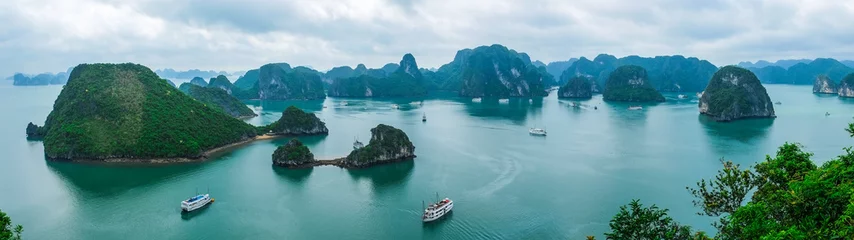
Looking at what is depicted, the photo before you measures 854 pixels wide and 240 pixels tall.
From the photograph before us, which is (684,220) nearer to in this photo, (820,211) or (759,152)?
(820,211)

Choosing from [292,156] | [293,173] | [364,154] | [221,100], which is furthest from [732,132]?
[221,100]

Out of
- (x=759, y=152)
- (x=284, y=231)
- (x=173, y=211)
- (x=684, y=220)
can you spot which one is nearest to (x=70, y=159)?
(x=173, y=211)

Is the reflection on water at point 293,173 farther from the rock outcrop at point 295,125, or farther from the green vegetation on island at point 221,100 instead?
the green vegetation on island at point 221,100

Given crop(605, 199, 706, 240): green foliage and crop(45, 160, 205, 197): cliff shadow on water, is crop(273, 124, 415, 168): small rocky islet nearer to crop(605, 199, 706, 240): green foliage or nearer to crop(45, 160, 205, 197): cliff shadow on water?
crop(45, 160, 205, 197): cliff shadow on water

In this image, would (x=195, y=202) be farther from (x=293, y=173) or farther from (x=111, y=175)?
(x=111, y=175)

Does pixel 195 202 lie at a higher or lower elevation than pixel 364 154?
lower

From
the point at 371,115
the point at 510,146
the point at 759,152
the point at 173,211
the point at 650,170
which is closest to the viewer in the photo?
the point at 173,211

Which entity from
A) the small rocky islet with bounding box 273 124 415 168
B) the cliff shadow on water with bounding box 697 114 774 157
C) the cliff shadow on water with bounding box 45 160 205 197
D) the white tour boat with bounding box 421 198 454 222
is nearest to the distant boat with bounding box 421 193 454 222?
the white tour boat with bounding box 421 198 454 222
